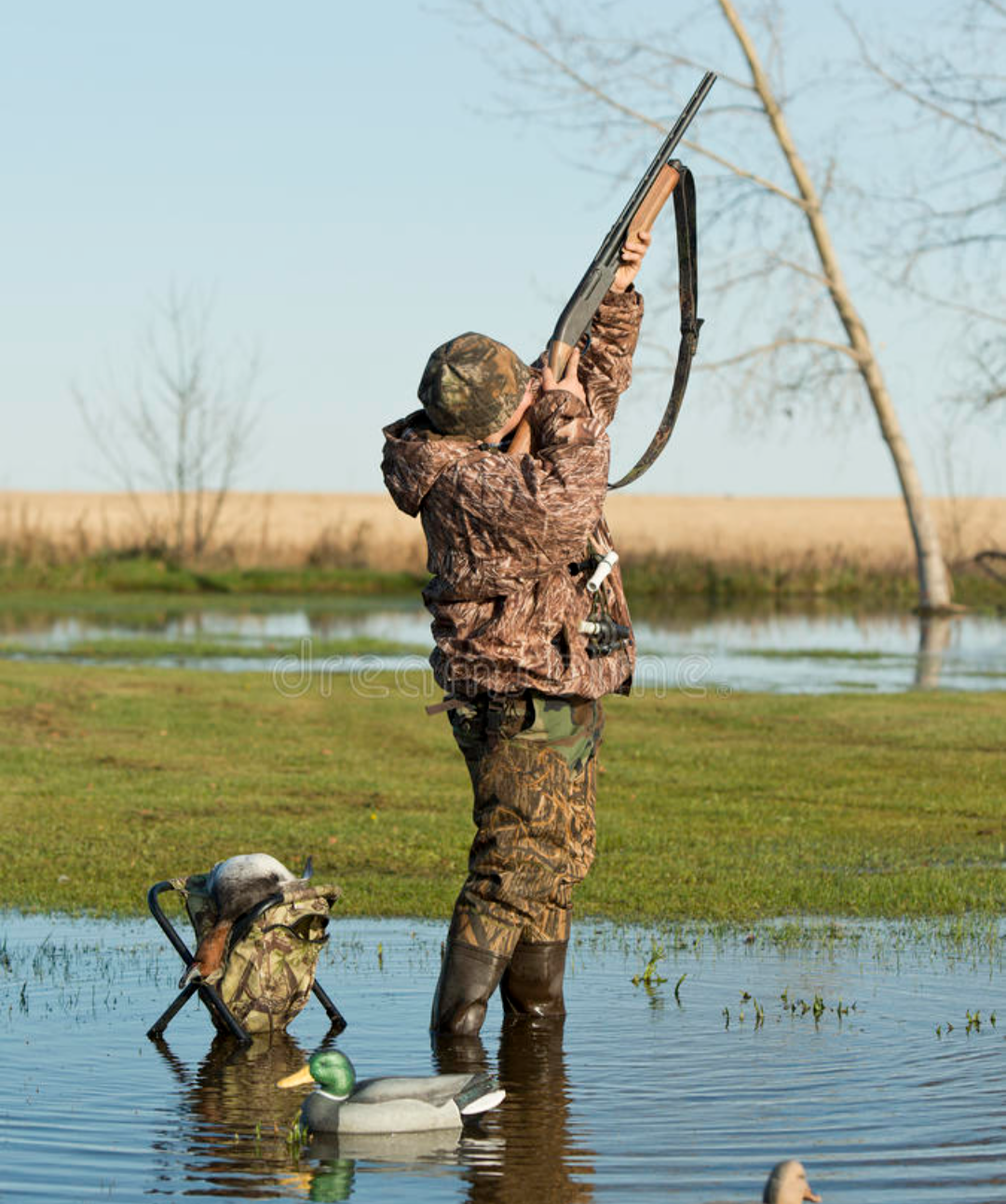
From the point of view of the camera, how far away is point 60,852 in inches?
350

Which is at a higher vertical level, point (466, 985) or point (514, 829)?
point (514, 829)

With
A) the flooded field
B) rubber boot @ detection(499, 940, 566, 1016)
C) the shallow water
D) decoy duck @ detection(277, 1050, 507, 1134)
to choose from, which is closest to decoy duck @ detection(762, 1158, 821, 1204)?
the shallow water

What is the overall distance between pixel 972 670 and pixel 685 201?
49.8ft

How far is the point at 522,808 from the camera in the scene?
17.7 feet

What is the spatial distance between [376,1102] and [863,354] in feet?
80.4

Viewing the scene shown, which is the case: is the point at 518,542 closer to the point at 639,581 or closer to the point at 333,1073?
the point at 333,1073

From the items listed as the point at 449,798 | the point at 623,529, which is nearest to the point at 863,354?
the point at 449,798

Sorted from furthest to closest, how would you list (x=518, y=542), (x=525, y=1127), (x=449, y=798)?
(x=449, y=798)
(x=518, y=542)
(x=525, y=1127)

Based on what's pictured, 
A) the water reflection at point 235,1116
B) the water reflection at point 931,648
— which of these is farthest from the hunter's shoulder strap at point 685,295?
the water reflection at point 931,648

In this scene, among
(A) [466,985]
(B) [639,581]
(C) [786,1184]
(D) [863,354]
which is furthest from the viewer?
(B) [639,581]

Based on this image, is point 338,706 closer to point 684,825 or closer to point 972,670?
point 684,825

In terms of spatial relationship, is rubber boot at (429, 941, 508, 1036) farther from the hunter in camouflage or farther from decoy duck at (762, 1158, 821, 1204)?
decoy duck at (762, 1158, 821, 1204)

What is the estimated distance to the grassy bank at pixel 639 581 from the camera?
34.2m

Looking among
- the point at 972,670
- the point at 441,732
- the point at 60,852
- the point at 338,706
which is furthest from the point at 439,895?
the point at 972,670
